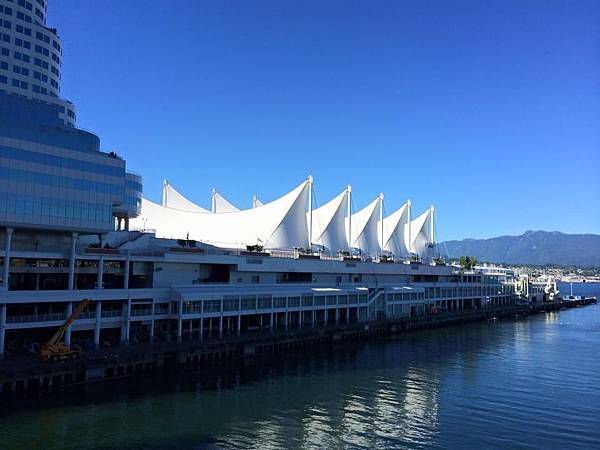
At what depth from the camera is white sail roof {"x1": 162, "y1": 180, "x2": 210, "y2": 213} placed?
289ft

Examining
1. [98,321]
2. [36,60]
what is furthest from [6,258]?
[36,60]

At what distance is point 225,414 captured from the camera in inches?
1031

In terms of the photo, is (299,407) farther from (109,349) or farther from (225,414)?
(109,349)

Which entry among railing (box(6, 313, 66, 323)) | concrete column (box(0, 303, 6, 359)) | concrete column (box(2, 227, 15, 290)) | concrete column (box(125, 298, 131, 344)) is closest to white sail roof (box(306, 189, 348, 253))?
concrete column (box(125, 298, 131, 344))

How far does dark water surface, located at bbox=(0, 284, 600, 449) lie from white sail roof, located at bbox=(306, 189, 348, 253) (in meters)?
32.3

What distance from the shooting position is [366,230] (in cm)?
8694

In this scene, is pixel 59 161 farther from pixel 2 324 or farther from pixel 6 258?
pixel 2 324

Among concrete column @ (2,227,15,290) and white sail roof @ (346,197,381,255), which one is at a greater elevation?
white sail roof @ (346,197,381,255)

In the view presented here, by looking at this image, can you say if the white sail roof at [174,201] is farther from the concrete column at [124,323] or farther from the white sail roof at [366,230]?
the concrete column at [124,323]

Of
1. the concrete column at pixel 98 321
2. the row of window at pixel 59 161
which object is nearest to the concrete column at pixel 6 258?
the row of window at pixel 59 161

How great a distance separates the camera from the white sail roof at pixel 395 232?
9544cm

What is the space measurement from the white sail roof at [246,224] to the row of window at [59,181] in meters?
25.5

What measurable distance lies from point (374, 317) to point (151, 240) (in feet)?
92.2

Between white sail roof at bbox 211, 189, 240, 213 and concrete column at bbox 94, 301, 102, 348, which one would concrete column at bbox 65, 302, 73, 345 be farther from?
white sail roof at bbox 211, 189, 240, 213
